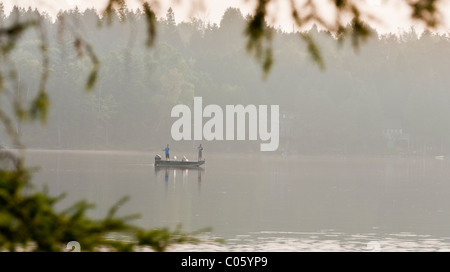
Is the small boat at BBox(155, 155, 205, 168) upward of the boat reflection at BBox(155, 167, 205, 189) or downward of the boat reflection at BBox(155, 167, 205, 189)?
upward

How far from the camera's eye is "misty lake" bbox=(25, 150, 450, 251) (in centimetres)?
2659

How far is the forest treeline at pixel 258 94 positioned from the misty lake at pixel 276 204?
3830 cm

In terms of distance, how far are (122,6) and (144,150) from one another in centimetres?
10044

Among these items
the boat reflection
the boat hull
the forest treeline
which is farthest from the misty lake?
the forest treeline

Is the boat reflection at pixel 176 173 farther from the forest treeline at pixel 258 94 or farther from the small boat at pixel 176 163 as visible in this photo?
the forest treeline at pixel 258 94

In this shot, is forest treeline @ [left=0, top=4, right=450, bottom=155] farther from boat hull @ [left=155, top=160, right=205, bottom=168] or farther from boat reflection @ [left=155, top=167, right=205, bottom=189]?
boat hull @ [left=155, top=160, right=205, bottom=168]

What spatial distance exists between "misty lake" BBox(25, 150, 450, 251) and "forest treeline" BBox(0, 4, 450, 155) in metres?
38.3

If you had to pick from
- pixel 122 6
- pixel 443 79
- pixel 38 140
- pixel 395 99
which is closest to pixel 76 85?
pixel 38 140

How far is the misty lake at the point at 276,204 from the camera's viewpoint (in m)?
26.6

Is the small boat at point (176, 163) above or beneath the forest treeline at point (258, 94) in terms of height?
beneath

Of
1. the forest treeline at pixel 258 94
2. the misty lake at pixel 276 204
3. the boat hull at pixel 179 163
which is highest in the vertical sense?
the forest treeline at pixel 258 94

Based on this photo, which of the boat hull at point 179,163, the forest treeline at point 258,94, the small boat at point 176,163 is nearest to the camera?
the small boat at point 176,163

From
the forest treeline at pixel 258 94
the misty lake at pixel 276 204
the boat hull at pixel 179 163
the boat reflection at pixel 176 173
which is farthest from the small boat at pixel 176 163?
the forest treeline at pixel 258 94
